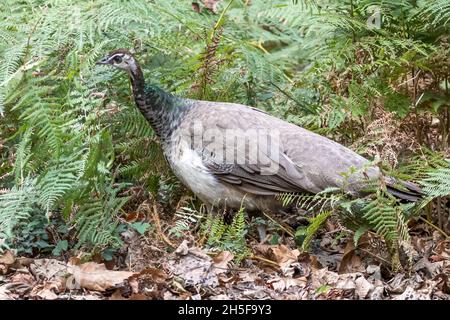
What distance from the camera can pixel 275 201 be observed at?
636cm

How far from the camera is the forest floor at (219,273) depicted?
5.25m

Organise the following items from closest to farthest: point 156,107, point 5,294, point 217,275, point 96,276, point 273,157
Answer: point 5,294, point 96,276, point 217,275, point 273,157, point 156,107

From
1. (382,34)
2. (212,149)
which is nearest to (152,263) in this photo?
(212,149)

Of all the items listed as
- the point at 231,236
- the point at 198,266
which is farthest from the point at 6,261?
the point at 231,236

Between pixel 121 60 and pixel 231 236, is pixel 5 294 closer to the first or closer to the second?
pixel 231 236

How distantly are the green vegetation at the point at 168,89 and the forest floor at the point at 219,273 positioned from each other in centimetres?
19

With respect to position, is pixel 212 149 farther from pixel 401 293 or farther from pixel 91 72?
pixel 401 293

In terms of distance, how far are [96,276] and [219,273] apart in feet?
2.51

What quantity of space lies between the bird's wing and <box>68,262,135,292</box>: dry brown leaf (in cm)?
130

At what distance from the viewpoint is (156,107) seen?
654cm

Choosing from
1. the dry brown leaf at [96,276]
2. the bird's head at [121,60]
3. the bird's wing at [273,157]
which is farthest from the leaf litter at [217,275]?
the bird's head at [121,60]

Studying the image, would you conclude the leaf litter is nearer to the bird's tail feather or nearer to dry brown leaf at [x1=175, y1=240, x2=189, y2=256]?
dry brown leaf at [x1=175, y1=240, x2=189, y2=256]

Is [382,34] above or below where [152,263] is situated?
above

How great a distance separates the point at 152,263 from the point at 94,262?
371 millimetres
